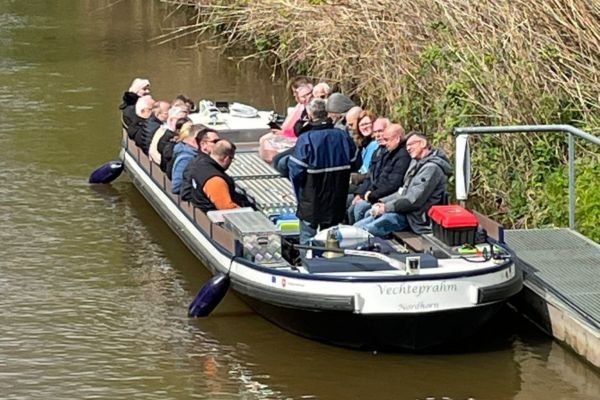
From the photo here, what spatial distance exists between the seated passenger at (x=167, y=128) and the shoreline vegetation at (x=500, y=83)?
2.65m

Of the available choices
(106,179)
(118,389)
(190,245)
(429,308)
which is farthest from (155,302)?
(106,179)

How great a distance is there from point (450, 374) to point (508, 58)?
4.60 metres

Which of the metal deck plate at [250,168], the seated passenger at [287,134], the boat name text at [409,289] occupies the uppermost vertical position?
the seated passenger at [287,134]

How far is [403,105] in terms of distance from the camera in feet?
51.9

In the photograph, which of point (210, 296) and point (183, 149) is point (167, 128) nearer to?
point (183, 149)

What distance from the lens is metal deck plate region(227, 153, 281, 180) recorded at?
13734mm

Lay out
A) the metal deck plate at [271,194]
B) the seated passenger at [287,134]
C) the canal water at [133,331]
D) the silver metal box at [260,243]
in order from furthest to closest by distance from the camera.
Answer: the seated passenger at [287,134]
the metal deck plate at [271,194]
the silver metal box at [260,243]
the canal water at [133,331]

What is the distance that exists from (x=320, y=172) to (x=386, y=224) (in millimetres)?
811

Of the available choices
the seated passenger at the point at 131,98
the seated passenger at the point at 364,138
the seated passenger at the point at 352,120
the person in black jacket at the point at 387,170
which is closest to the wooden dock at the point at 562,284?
the person in black jacket at the point at 387,170

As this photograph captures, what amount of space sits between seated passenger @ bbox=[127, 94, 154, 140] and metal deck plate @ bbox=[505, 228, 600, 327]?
4.86 m

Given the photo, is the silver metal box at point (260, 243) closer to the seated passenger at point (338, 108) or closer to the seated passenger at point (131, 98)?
the seated passenger at point (338, 108)

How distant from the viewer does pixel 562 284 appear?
35.2 ft

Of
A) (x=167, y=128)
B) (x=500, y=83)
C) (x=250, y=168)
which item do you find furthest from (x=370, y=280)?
(x=167, y=128)

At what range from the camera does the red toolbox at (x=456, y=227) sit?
10.6 metres
